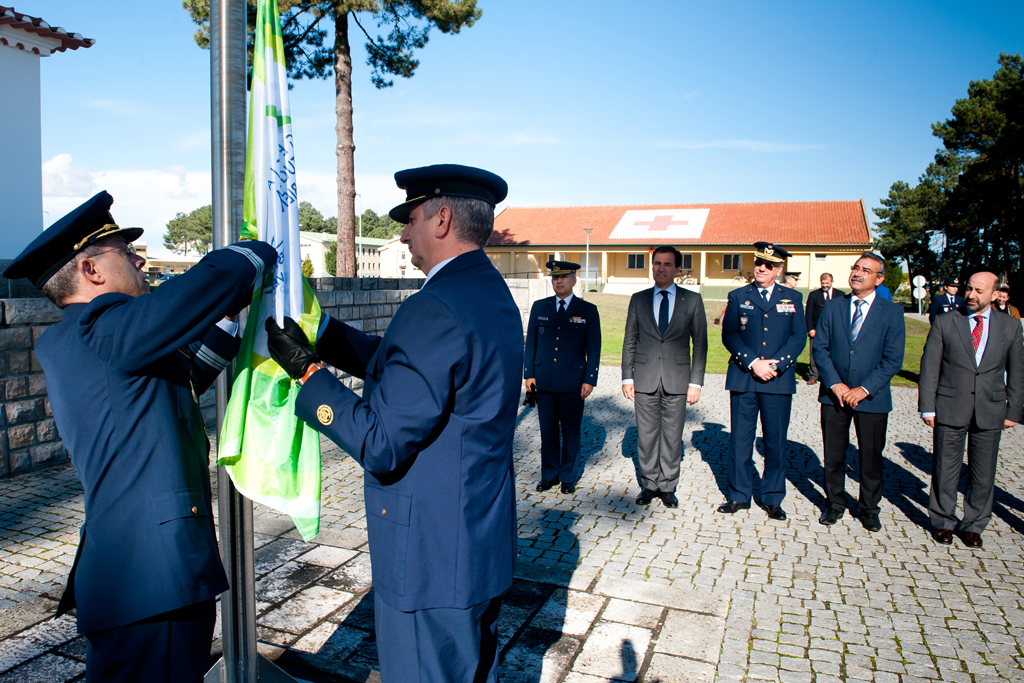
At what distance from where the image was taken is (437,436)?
1955mm

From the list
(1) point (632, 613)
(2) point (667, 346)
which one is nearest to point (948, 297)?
(2) point (667, 346)

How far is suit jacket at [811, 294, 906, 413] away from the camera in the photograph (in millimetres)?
5230

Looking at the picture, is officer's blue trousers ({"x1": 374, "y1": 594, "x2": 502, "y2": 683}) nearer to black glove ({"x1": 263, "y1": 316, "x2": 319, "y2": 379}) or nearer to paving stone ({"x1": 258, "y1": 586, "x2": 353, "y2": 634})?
black glove ({"x1": 263, "y1": 316, "x2": 319, "y2": 379})

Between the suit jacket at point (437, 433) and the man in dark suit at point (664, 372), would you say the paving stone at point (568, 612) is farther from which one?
the man in dark suit at point (664, 372)

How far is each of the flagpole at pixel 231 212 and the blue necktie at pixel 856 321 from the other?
490 centimetres

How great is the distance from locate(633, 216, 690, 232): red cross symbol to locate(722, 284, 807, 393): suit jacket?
41.1 metres

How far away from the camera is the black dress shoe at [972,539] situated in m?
4.97

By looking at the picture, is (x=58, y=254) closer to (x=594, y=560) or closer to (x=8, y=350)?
(x=594, y=560)

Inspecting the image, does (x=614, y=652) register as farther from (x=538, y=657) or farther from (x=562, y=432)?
(x=562, y=432)

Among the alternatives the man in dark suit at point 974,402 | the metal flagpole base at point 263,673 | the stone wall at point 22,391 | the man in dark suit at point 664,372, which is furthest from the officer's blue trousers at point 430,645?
the stone wall at point 22,391

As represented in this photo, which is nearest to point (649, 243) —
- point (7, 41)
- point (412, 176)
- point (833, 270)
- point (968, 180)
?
point (833, 270)

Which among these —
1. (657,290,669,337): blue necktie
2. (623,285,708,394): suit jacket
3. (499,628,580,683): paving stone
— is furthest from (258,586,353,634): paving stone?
(657,290,669,337): blue necktie

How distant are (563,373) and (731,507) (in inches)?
74.9

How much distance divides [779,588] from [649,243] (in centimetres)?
4063
